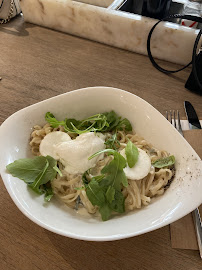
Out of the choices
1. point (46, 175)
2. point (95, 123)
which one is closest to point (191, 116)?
point (95, 123)

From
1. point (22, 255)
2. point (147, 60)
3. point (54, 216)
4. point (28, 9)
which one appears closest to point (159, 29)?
point (147, 60)

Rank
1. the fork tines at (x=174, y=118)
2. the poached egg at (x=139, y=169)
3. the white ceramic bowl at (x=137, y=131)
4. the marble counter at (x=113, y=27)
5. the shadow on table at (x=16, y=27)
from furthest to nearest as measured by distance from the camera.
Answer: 1. the shadow on table at (x=16, y=27)
2. the marble counter at (x=113, y=27)
3. the fork tines at (x=174, y=118)
4. the poached egg at (x=139, y=169)
5. the white ceramic bowl at (x=137, y=131)

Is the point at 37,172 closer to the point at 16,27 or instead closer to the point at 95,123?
the point at 95,123

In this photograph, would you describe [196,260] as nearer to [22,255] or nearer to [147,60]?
[22,255]

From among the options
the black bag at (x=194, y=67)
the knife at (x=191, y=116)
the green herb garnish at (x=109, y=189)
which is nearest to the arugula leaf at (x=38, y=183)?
the green herb garnish at (x=109, y=189)

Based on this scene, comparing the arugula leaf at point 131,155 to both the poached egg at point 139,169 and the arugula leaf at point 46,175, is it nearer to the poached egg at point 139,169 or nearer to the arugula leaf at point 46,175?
the poached egg at point 139,169
